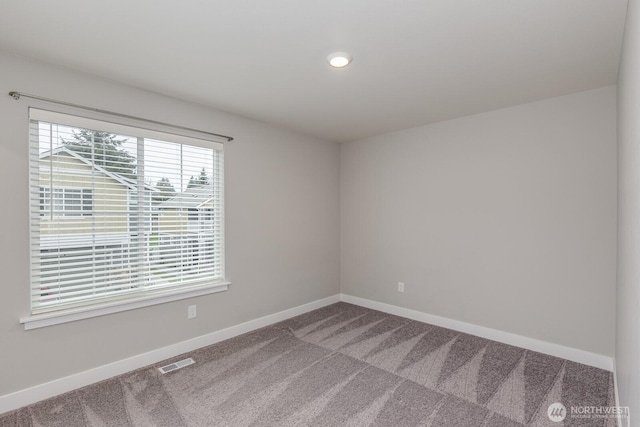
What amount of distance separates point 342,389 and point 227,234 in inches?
72.4

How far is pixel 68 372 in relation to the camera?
2357 millimetres

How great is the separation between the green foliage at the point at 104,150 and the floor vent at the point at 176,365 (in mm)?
1632

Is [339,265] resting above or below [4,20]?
below

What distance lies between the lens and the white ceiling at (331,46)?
5.56 ft

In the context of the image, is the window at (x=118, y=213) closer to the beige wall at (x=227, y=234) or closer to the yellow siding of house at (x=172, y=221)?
the yellow siding of house at (x=172, y=221)

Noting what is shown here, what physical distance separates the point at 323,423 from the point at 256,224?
2.14 meters

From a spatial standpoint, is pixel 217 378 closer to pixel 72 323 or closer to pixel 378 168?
pixel 72 323

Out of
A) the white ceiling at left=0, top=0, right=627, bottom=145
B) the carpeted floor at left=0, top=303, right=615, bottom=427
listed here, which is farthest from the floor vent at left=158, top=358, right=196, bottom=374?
the white ceiling at left=0, top=0, right=627, bottom=145

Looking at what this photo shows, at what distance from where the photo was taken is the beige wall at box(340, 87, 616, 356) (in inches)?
107

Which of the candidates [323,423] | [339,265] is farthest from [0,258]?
[339,265]

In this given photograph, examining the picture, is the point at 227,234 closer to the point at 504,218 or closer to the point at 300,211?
the point at 300,211

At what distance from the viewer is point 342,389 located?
7.89ft
